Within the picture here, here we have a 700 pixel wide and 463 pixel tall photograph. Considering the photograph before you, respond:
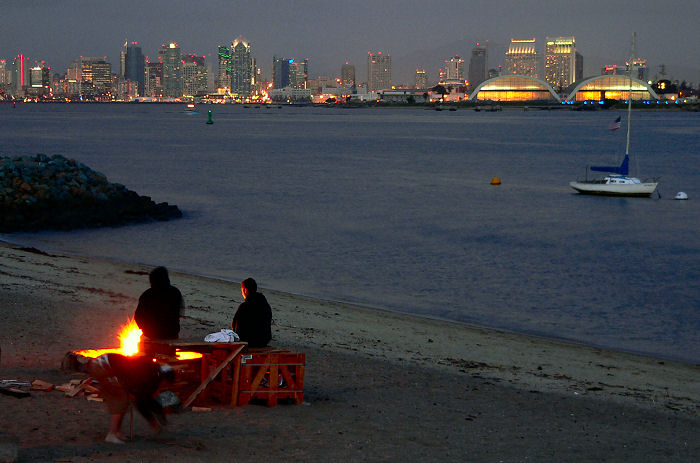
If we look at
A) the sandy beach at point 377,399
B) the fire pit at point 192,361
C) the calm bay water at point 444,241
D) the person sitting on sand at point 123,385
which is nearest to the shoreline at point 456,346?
the sandy beach at point 377,399

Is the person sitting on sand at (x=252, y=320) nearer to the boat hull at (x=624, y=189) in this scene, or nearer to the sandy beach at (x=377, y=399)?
the sandy beach at (x=377, y=399)

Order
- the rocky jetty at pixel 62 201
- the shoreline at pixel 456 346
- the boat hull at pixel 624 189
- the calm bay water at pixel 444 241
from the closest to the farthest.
→ the shoreline at pixel 456 346 → the calm bay water at pixel 444 241 → the rocky jetty at pixel 62 201 → the boat hull at pixel 624 189

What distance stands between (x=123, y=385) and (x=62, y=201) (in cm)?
2721

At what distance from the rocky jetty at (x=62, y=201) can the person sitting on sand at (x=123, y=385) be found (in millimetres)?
23937

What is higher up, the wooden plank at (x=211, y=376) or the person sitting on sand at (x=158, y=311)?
the person sitting on sand at (x=158, y=311)

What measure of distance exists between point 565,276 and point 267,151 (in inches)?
2664

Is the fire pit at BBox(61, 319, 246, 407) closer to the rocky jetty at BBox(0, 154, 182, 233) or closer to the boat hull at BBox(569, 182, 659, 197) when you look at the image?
the rocky jetty at BBox(0, 154, 182, 233)

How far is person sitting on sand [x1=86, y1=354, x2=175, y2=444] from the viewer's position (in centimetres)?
751

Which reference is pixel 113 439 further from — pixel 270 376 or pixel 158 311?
pixel 270 376

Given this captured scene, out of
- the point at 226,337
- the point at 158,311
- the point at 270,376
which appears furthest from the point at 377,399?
the point at 158,311

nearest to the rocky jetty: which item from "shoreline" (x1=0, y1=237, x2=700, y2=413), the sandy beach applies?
"shoreline" (x1=0, y1=237, x2=700, y2=413)

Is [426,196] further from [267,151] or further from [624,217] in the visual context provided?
[267,151]

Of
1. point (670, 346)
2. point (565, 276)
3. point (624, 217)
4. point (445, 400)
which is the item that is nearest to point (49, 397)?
point (445, 400)

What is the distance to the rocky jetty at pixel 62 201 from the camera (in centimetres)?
3112
